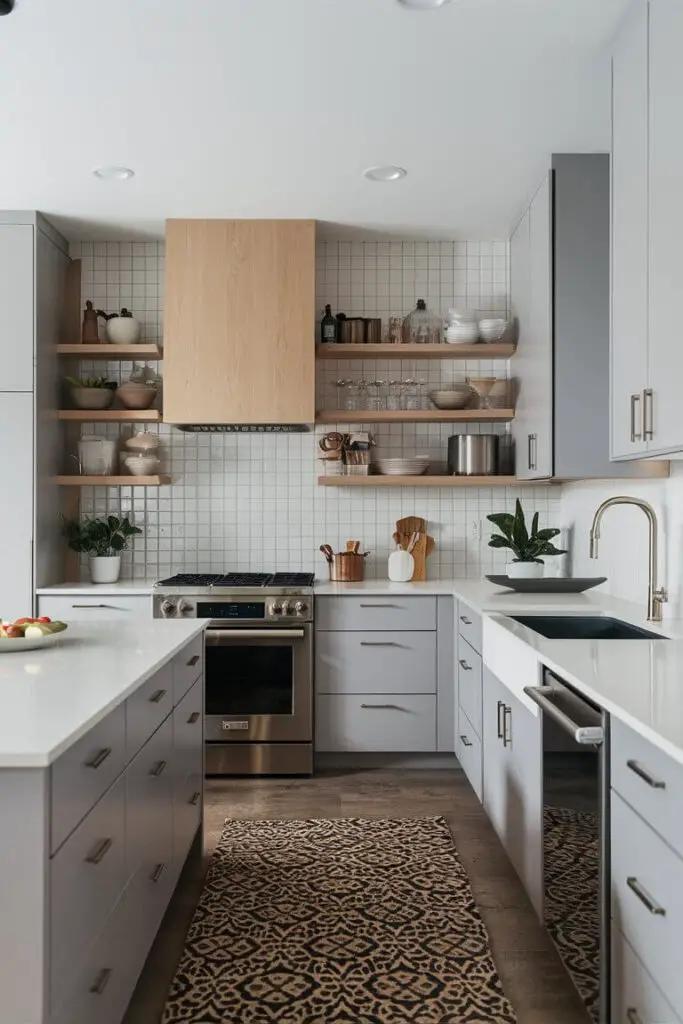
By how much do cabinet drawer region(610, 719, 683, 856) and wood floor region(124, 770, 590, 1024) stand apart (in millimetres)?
823

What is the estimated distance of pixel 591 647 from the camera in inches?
90.7

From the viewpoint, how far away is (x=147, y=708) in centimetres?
215

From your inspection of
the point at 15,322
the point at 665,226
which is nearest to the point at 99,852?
the point at 665,226

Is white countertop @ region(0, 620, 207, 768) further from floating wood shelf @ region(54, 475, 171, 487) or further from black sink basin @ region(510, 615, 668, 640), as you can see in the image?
floating wood shelf @ region(54, 475, 171, 487)

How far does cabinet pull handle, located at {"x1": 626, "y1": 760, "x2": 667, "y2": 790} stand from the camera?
4.87 feet

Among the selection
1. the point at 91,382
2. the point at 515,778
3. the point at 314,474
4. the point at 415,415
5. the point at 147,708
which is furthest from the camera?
the point at 314,474

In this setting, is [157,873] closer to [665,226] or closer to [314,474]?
A: [665,226]

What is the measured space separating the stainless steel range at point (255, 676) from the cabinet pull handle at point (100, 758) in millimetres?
2275

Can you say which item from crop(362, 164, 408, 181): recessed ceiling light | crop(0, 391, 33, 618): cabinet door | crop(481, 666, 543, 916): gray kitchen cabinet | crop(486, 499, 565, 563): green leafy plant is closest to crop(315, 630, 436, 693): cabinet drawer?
crop(486, 499, 565, 563): green leafy plant

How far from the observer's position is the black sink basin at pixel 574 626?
312 cm

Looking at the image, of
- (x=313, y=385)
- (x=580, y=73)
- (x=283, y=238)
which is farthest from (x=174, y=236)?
(x=580, y=73)

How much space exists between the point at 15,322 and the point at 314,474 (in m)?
1.67

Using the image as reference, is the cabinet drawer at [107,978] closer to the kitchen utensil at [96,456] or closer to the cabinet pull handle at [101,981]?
the cabinet pull handle at [101,981]

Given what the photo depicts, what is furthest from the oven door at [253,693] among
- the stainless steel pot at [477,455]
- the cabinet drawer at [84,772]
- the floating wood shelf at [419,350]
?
the cabinet drawer at [84,772]
